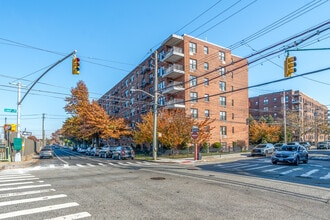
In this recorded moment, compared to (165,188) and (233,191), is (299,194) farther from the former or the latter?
(165,188)

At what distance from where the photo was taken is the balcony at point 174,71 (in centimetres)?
3788

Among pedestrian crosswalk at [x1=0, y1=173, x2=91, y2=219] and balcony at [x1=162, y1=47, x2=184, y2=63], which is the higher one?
balcony at [x1=162, y1=47, x2=184, y2=63]

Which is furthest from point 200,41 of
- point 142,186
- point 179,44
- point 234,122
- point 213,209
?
point 213,209

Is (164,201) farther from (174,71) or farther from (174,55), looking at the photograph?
(174,55)

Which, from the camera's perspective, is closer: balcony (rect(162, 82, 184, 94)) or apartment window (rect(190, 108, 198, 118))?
balcony (rect(162, 82, 184, 94))

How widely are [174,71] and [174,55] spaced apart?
2687 millimetres

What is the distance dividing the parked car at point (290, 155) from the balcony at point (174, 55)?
21.9 metres

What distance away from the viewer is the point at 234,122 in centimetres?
4522

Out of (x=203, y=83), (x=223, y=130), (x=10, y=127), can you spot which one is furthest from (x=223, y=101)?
(x=10, y=127)

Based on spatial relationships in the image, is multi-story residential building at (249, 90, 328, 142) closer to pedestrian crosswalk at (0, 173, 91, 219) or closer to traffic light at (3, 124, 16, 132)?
traffic light at (3, 124, 16, 132)

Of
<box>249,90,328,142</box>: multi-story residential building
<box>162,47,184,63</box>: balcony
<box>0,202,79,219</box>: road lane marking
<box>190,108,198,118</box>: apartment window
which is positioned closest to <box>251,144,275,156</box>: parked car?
<box>190,108,198,118</box>: apartment window

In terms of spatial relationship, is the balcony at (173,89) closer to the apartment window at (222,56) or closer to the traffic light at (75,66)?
the apartment window at (222,56)

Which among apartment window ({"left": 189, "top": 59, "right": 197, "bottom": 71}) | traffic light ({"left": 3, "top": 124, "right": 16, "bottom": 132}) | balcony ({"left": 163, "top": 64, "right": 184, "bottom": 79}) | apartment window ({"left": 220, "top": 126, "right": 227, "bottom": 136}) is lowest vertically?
apartment window ({"left": 220, "top": 126, "right": 227, "bottom": 136})

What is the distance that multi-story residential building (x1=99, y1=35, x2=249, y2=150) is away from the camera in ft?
127
